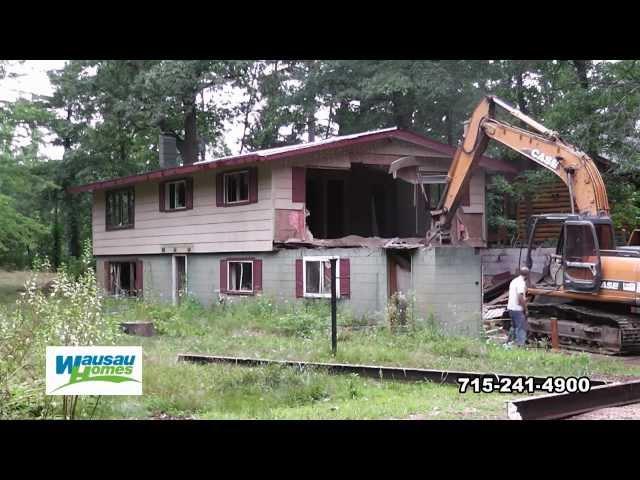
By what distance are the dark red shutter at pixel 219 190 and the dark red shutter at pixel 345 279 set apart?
449cm

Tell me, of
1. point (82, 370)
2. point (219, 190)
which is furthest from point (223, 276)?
point (82, 370)

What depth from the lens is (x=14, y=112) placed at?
66.3ft

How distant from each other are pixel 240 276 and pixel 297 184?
2642mm

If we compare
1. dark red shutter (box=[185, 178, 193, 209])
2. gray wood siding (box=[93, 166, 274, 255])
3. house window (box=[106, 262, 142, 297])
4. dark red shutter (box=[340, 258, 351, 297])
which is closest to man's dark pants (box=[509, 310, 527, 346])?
dark red shutter (box=[340, 258, 351, 297])

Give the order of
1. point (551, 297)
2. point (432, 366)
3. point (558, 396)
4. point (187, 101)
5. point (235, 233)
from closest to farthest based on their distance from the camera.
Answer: point (558, 396), point (432, 366), point (551, 297), point (235, 233), point (187, 101)

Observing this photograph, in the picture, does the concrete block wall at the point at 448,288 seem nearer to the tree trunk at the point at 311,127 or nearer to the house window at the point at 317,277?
the house window at the point at 317,277

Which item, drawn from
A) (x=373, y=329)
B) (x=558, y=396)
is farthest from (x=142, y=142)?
(x=558, y=396)

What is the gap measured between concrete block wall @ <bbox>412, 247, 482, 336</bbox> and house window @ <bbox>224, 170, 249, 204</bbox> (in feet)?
17.1

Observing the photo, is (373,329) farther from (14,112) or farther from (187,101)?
(187,101)

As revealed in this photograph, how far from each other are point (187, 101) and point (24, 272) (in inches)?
360

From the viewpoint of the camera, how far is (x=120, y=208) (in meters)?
22.5

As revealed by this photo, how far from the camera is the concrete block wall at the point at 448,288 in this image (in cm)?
1381

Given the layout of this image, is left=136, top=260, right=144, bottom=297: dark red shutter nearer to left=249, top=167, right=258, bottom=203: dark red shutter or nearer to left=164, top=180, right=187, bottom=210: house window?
left=164, top=180, right=187, bottom=210: house window

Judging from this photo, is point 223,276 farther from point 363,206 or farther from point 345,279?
point 363,206
